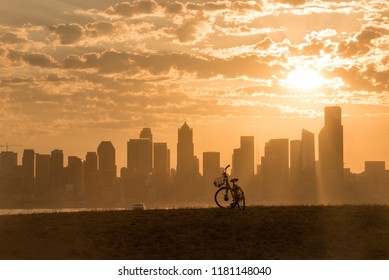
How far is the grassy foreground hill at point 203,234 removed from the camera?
30.8 metres

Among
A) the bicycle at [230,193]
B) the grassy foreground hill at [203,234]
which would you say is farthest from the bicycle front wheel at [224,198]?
the grassy foreground hill at [203,234]

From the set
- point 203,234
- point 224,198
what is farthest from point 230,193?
point 203,234

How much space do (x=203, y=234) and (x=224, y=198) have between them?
5.25 meters

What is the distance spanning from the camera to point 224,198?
123 feet

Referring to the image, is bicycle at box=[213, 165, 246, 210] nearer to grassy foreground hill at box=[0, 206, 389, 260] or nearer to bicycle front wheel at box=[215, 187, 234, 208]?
bicycle front wheel at box=[215, 187, 234, 208]

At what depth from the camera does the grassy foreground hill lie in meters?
30.8

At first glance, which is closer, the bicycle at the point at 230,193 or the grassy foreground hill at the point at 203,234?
the grassy foreground hill at the point at 203,234

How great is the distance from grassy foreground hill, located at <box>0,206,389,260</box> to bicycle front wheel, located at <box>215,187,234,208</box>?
0.45 metres

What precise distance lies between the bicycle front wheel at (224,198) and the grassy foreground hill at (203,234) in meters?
0.45

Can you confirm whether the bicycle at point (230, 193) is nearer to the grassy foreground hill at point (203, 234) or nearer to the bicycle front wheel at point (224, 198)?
the bicycle front wheel at point (224, 198)

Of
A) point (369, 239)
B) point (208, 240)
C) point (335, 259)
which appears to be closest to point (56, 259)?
point (208, 240)

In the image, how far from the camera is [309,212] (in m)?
36.9
